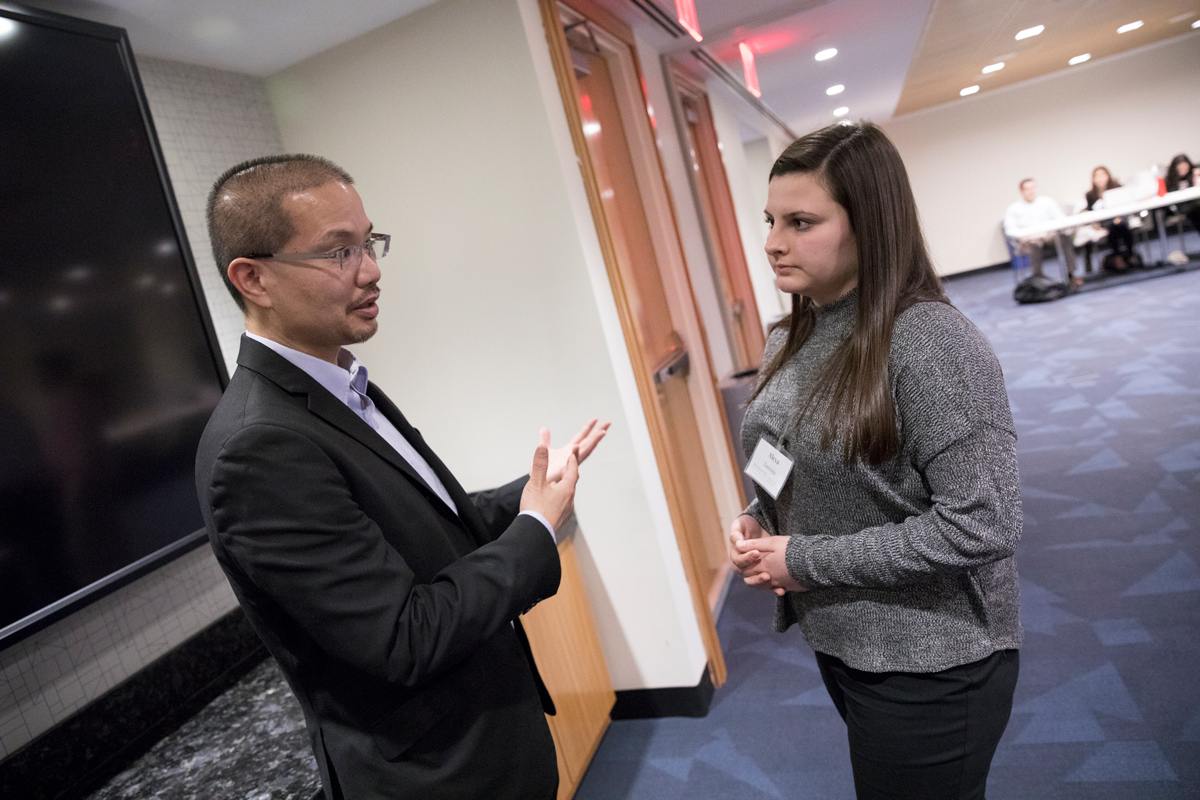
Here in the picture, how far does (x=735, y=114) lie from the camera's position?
740cm

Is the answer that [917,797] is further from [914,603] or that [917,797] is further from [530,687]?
[530,687]

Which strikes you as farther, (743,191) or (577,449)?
(743,191)

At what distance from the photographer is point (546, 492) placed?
1294 mm

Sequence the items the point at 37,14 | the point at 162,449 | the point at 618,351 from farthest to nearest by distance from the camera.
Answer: the point at 618,351 → the point at 162,449 → the point at 37,14

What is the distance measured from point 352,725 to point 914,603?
0.91 m

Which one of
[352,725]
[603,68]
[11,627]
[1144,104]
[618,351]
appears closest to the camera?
[352,725]

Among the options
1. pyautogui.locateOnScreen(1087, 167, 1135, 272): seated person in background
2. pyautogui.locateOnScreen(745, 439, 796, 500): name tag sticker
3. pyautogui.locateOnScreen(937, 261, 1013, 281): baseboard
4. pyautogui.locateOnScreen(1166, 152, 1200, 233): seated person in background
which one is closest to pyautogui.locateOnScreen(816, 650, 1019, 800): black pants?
pyautogui.locateOnScreen(745, 439, 796, 500): name tag sticker

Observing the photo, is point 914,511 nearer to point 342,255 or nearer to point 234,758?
point 342,255

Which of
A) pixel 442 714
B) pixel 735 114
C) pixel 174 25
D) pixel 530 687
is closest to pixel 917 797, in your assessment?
pixel 530 687

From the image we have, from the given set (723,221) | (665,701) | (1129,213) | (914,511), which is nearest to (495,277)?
(665,701)

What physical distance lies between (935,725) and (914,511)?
34cm

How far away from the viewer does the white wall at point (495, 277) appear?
2.51 metres

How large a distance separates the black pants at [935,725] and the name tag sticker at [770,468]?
0.34m

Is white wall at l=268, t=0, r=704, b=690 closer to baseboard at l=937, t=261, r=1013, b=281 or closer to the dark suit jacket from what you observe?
the dark suit jacket
